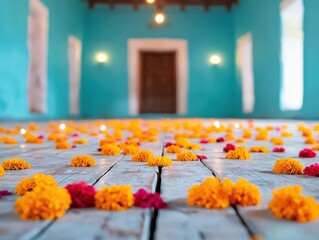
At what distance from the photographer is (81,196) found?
124cm

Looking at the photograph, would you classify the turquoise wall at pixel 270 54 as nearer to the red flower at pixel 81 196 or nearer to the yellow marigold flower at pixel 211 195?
the yellow marigold flower at pixel 211 195

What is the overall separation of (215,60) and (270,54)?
400 centimetres

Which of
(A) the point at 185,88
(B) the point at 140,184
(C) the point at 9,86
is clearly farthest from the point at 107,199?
(A) the point at 185,88

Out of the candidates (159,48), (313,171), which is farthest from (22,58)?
(313,171)

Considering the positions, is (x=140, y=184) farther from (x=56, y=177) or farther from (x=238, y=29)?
(x=238, y=29)

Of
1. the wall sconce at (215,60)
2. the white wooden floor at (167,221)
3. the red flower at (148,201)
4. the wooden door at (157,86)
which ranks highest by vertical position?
the wall sconce at (215,60)

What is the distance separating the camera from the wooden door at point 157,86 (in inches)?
630

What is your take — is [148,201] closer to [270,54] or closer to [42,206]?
[42,206]

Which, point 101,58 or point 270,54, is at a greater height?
point 101,58

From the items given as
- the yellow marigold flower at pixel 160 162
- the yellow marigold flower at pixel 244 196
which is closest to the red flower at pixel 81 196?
the yellow marigold flower at pixel 244 196

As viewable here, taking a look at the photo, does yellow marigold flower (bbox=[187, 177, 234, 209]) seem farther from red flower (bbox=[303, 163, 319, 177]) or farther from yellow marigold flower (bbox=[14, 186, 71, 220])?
red flower (bbox=[303, 163, 319, 177])

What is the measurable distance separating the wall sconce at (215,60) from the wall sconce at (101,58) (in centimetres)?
442

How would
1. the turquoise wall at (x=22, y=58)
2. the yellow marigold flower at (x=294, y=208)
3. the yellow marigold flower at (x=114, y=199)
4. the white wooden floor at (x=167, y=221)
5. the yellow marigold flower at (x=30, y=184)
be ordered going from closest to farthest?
the white wooden floor at (x=167, y=221) < the yellow marigold flower at (x=294, y=208) < the yellow marigold flower at (x=114, y=199) < the yellow marigold flower at (x=30, y=184) < the turquoise wall at (x=22, y=58)

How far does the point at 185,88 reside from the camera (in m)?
15.7
